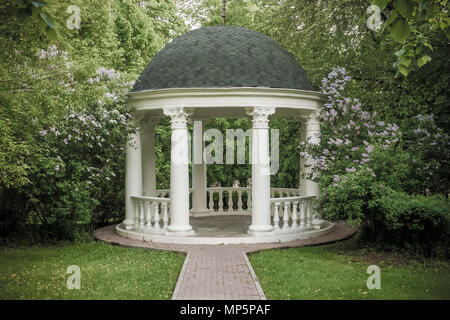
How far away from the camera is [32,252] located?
12.7m

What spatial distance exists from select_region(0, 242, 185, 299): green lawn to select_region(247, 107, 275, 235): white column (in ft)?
8.29

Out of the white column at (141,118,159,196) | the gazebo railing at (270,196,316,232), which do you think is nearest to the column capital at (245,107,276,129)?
the gazebo railing at (270,196,316,232)

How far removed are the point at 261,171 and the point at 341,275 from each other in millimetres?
4195

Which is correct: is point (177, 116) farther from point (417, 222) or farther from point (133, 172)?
point (417, 222)

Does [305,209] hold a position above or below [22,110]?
below

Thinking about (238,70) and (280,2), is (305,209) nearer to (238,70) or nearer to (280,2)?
(238,70)

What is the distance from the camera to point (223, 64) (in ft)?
44.8

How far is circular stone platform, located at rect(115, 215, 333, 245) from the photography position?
13.1 meters

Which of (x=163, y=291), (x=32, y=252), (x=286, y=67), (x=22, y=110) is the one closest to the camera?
(x=163, y=291)

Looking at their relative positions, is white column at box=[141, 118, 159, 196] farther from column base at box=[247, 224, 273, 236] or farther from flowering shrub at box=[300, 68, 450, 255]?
flowering shrub at box=[300, 68, 450, 255]

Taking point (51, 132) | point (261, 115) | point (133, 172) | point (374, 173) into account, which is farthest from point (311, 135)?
point (51, 132)

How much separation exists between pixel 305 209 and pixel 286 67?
4.28 meters

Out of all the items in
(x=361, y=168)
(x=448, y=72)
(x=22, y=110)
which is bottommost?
(x=361, y=168)
